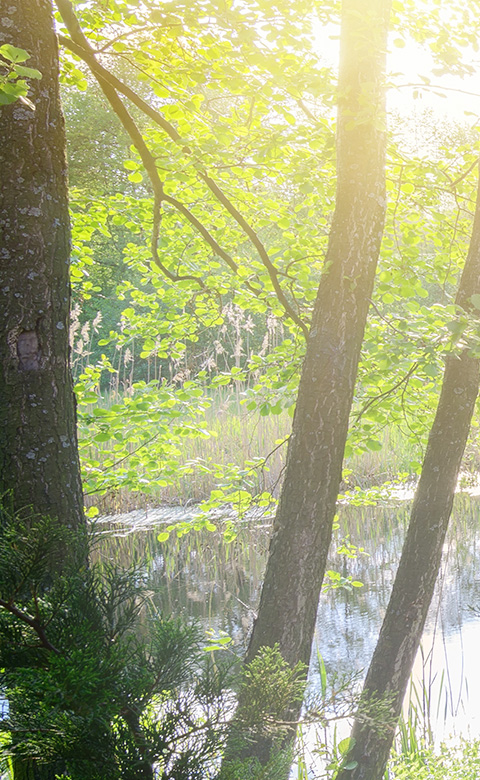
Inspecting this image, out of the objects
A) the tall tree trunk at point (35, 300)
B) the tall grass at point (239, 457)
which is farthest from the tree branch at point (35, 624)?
the tall grass at point (239, 457)

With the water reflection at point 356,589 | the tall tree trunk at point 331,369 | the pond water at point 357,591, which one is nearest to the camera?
the tall tree trunk at point 331,369

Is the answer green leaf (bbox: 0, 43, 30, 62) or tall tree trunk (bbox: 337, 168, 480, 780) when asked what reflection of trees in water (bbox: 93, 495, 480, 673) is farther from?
green leaf (bbox: 0, 43, 30, 62)

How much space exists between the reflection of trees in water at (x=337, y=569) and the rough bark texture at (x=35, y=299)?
307cm

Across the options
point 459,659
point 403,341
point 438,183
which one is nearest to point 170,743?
point 403,341

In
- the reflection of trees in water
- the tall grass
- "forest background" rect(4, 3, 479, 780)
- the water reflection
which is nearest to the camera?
"forest background" rect(4, 3, 479, 780)

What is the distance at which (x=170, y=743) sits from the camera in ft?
3.33

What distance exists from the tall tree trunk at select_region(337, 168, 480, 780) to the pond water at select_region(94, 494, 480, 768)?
76 cm

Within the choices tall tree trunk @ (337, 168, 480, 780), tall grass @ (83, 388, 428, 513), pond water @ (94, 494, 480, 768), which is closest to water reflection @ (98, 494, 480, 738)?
pond water @ (94, 494, 480, 768)

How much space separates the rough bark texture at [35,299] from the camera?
1699 millimetres

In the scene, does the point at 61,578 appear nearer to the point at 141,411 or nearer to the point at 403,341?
the point at 403,341

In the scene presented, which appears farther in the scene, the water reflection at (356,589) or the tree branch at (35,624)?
the water reflection at (356,589)

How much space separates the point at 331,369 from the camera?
7.77 feet

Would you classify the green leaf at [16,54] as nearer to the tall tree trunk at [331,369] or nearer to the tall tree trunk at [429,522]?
the tall tree trunk at [331,369]

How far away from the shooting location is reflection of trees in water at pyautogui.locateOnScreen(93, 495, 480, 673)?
4875mm
